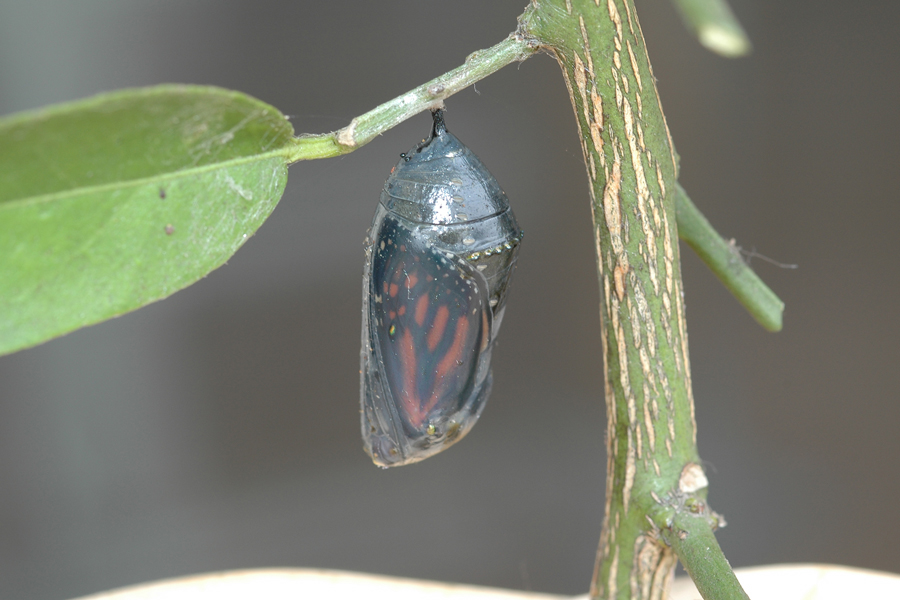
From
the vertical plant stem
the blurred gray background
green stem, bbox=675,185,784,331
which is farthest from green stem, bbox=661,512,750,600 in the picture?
the blurred gray background

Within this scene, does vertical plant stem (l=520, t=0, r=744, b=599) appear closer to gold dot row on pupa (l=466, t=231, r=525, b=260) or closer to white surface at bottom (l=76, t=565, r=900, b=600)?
gold dot row on pupa (l=466, t=231, r=525, b=260)

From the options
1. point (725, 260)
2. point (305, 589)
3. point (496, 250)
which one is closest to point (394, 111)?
point (496, 250)

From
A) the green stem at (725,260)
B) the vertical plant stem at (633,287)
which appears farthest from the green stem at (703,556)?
the green stem at (725,260)

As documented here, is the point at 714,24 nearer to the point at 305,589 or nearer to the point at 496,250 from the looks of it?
the point at 496,250

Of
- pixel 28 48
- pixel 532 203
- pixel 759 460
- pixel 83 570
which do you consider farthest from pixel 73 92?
pixel 759 460

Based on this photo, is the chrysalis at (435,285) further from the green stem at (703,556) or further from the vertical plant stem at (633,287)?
the green stem at (703,556)

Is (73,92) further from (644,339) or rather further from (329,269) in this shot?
(644,339)
